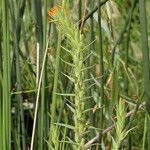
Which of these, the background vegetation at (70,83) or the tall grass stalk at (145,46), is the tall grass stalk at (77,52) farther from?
the tall grass stalk at (145,46)

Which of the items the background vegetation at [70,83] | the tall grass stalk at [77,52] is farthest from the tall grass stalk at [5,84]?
the tall grass stalk at [77,52]

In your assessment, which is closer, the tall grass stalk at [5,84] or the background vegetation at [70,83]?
the background vegetation at [70,83]

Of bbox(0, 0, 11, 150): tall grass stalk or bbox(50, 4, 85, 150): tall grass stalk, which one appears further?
bbox(0, 0, 11, 150): tall grass stalk

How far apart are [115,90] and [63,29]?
0.48 meters

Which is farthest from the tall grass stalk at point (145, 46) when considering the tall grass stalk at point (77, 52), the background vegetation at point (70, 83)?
the tall grass stalk at point (77, 52)

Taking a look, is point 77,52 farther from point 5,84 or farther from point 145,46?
point 5,84

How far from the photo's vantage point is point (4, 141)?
803 mm

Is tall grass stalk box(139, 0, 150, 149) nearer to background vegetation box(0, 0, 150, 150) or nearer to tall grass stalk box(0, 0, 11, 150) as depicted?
background vegetation box(0, 0, 150, 150)

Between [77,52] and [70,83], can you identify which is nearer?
[77,52]

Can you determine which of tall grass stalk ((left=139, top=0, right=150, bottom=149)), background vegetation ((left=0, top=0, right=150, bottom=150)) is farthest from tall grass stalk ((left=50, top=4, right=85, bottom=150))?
tall grass stalk ((left=139, top=0, right=150, bottom=149))

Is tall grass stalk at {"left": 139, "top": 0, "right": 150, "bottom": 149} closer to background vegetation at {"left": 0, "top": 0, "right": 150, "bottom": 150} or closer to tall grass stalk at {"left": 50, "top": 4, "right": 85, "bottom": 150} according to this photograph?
background vegetation at {"left": 0, "top": 0, "right": 150, "bottom": 150}

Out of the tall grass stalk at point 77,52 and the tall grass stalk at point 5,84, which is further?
the tall grass stalk at point 5,84

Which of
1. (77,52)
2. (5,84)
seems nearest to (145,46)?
(77,52)

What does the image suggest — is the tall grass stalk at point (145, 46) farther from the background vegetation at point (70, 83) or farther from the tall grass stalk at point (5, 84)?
the tall grass stalk at point (5, 84)
